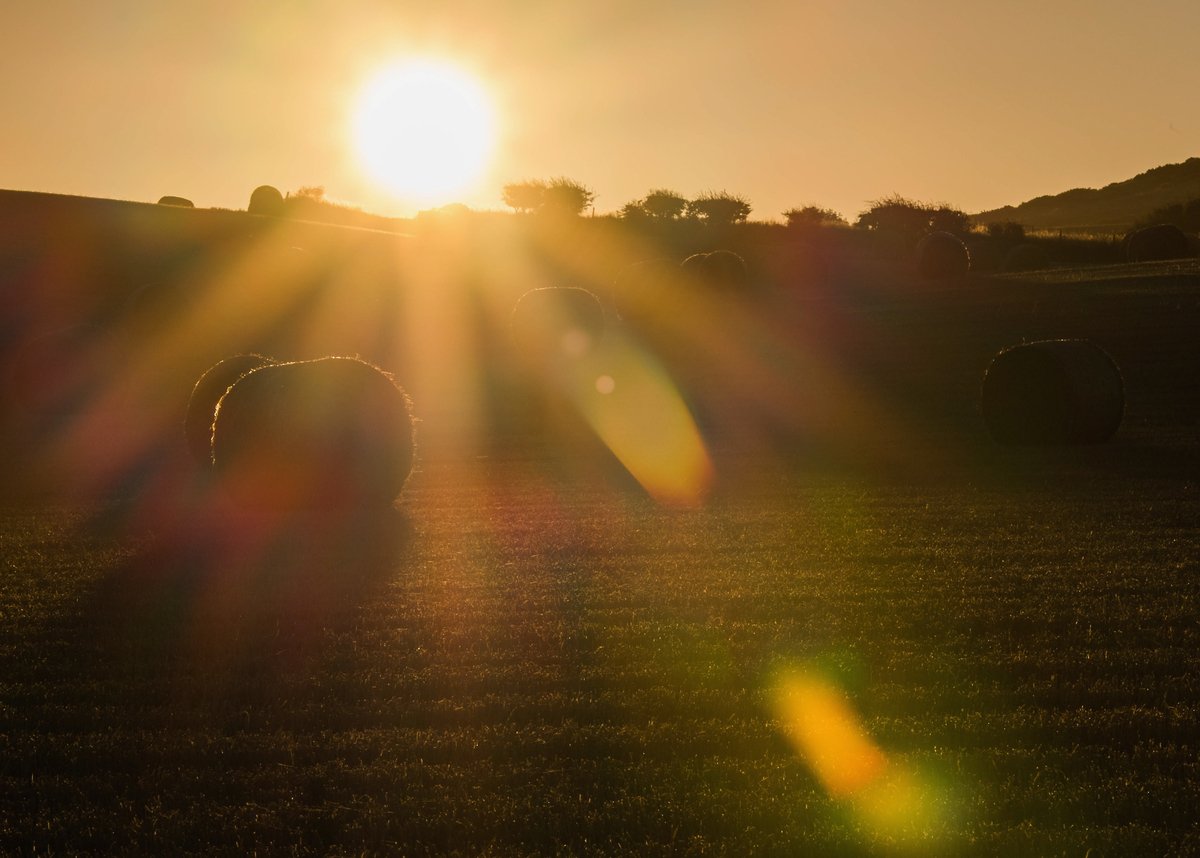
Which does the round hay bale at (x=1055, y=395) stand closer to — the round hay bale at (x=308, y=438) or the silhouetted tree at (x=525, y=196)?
the round hay bale at (x=308, y=438)

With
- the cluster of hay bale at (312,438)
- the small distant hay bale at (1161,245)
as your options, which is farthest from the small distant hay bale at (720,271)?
the cluster of hay bale at (312,438)

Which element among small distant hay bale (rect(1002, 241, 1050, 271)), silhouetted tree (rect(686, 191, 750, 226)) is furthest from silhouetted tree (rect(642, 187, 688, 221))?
small distant hay bale (rect(1002, 241, 1050, 271))

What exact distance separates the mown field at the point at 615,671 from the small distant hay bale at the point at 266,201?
85703mm

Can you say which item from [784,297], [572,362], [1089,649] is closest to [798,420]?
[572,362]

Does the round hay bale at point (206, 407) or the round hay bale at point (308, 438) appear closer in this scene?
the round hay bale at point (308, 438)

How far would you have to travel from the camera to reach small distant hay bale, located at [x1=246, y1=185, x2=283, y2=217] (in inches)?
3853

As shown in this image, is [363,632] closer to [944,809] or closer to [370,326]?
[944,809]

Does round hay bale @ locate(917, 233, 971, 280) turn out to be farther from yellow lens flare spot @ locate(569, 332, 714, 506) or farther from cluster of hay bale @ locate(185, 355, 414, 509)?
cluster of hay bale @ locate(185, 355, 414, 509)

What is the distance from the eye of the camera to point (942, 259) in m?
55.1

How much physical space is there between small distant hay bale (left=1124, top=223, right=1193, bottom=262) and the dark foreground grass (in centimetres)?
5110

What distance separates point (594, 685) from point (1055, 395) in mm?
15719

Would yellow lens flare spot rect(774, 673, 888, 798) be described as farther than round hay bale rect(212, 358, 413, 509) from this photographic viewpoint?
No

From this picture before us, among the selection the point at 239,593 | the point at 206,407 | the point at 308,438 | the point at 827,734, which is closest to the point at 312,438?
the point at 308,438

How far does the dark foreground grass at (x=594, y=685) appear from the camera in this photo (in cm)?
555
